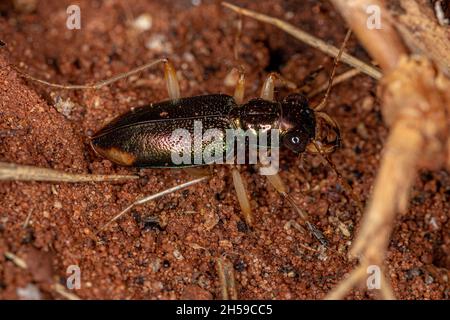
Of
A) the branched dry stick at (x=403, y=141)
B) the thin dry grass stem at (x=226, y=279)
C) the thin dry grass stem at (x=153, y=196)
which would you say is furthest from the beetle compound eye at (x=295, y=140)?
the branched dry stick at (x=403, y=141)

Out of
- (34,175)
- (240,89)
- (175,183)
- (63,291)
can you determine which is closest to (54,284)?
(63,291)

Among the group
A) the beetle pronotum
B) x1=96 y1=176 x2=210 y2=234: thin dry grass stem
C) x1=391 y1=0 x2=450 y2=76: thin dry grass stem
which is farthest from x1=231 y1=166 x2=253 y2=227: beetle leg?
x1=391 y1=0 x2=450 y2=76: thin dry grass stem

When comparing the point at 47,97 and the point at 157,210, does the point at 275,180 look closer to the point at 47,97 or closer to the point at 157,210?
the point at 157,210

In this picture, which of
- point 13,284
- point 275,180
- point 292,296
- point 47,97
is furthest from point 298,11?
point 13,284

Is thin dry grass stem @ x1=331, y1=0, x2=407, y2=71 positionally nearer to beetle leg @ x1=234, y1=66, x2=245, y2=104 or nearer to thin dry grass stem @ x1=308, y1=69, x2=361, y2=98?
thin dry grass stem @ x1=308, y1=69, x2=361, y2=98

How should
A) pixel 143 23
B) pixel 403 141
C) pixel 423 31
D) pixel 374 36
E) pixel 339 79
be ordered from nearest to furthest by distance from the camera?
pixel 403 141, pixel 374 36, pixel 423 31, pixel 339 79, pixel 143 23

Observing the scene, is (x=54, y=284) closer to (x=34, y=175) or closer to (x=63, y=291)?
(x=63, y=291)

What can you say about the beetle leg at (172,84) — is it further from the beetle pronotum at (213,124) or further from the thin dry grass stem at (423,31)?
the thin dry grass stem at (423,31)
